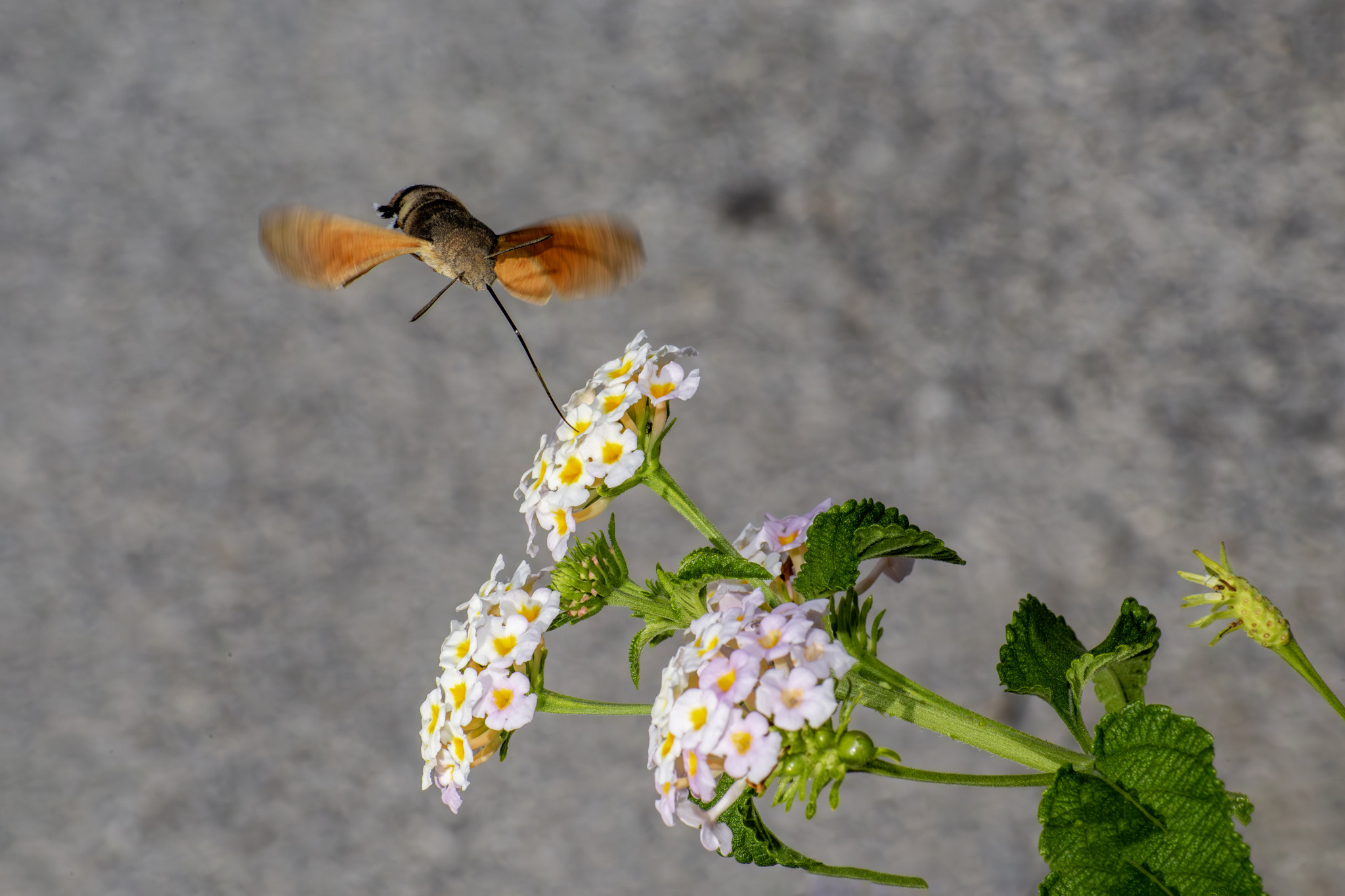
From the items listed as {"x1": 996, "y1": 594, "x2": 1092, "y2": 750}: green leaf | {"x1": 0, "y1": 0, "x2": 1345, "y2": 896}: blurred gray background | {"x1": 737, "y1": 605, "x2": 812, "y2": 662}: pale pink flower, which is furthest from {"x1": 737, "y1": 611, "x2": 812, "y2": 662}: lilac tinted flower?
{"x1": 0, "y1": 0, "x2": 1345, "y2": 896}: blurred gray background

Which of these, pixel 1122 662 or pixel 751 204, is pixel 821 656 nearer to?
pixel 1122 662

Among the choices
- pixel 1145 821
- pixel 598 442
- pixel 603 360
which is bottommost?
pixel 1145 821

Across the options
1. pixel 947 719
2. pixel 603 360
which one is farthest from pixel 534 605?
pixel 603 360

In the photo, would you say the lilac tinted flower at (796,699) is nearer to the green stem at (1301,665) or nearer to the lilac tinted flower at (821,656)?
the lilac tinted flower at (821,656)

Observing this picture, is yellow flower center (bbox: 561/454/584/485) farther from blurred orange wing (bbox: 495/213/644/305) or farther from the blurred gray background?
the blurred gray background

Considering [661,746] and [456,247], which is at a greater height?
[456,247]

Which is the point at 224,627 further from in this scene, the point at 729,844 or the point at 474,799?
the point at 729,844

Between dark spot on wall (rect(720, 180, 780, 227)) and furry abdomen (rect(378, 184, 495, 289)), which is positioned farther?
dark spot on wall (rect(720, 180, 780, 227))
